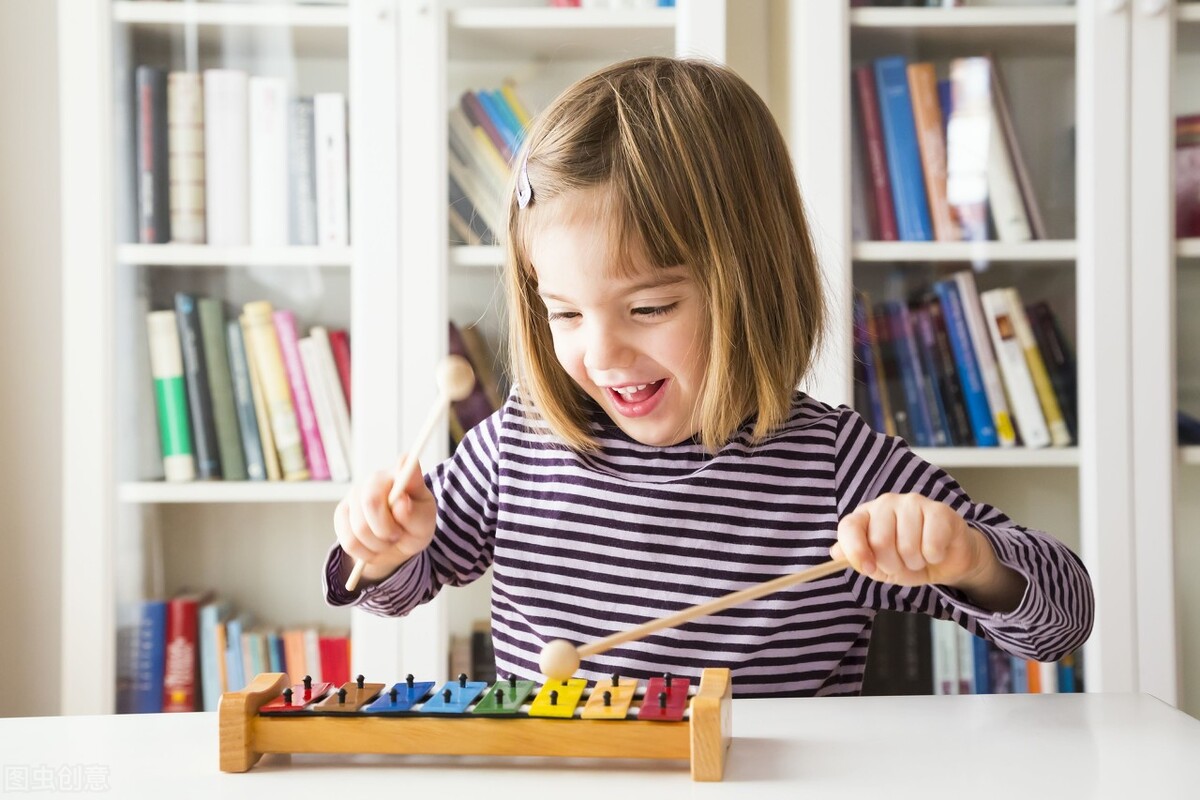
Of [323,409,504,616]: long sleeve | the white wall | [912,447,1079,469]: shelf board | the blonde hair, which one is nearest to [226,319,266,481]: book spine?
the white wall

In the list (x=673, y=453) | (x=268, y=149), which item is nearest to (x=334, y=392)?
(x=268, y=149)

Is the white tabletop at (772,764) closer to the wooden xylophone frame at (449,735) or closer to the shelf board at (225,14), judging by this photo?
the wooden xylophone frame at (449,735)

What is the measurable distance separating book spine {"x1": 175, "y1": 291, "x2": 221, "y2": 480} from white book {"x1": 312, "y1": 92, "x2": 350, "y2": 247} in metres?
0.25

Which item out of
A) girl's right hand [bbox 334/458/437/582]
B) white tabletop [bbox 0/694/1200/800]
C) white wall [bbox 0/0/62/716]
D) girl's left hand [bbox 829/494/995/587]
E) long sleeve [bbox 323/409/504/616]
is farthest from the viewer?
white wall [bbox 0/0/62/716]

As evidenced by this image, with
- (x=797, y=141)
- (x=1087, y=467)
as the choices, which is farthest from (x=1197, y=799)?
(x=797, y=141)

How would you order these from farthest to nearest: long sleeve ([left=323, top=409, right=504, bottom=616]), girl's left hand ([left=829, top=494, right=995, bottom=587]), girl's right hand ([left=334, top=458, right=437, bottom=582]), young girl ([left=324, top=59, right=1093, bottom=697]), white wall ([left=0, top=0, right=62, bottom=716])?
white wall ([left=0, top=0, right=62, bottom=716]) < long sleeve ([left=323, top=409, right=504, bottom=616]) < young girl ([left=324, top=59, right=1093, bottom=697]) < girl's right hand ([left=334, top=458, right=437, bottom=582]) < girl's left hand ([left=829, top=494, right=995, bottom=587])

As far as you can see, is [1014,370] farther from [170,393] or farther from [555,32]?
[170,393]

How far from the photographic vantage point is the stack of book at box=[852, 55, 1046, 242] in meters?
1.65

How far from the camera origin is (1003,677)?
5.54ft

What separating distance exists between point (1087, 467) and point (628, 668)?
3.13 feet

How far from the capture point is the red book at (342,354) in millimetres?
1665

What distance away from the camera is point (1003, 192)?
65.4 inches

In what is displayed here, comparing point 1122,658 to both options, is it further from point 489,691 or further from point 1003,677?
point 489,691

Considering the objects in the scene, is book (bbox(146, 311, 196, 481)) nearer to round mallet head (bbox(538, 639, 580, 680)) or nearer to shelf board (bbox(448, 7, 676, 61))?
shelf board (bbox(448, 7, 676, 61))
